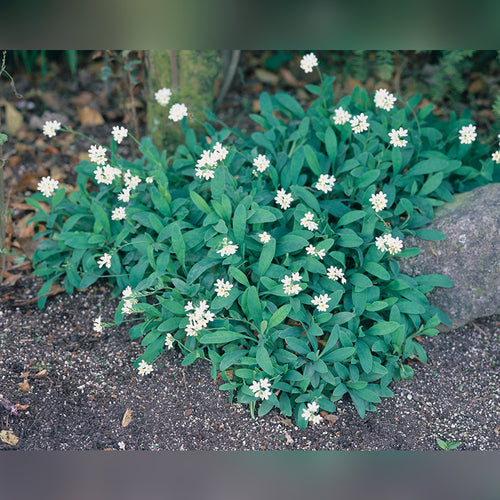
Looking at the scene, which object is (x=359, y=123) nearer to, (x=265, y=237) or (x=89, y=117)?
(x=265, y=237)

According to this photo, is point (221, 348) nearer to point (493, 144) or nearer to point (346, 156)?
point (346, 156)

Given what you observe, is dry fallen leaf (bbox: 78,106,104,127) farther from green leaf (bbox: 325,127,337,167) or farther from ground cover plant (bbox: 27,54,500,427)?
green leaf (bbox: 325,127,337,167)

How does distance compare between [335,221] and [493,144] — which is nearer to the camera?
[335,221]

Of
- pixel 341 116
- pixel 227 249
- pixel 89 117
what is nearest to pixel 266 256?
pixel 227 249
